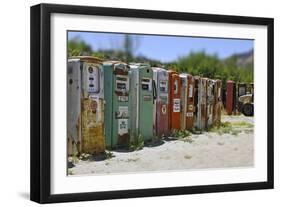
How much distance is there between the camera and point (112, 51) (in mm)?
5504

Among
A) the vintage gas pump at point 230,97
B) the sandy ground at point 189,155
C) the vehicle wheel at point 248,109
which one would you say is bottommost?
the sandy ground at point 189,155

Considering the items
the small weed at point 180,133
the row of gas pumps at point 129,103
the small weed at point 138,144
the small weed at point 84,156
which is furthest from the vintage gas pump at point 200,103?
the small weed at point 84,156

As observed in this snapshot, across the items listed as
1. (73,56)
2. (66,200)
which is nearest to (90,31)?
(73,56)

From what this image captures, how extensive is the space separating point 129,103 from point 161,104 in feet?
0.87

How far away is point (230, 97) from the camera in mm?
6023

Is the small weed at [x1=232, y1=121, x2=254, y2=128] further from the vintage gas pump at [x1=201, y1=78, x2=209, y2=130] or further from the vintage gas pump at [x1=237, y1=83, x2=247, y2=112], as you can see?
the vintage gas pump at [x1=201, y1=78, x2=209, y2=130]

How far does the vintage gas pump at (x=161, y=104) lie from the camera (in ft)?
18.7

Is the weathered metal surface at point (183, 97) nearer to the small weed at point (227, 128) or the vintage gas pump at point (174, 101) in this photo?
the vintage gas pump at point (174, 101)

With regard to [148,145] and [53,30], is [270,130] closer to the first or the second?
[148,145]

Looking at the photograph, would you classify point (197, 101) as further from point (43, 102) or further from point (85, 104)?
point (43, 102)

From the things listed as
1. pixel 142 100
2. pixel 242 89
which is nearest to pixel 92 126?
pixel 142 100

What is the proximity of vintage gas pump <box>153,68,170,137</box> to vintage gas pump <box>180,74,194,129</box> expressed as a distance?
139 mm

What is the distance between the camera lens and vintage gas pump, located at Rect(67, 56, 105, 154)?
5.34m

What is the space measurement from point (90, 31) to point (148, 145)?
2.96 ft
